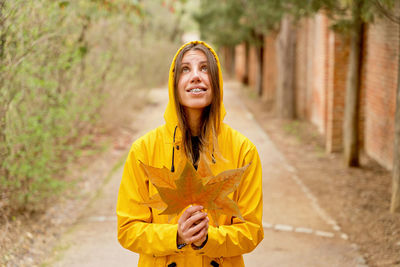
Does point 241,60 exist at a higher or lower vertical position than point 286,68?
lower

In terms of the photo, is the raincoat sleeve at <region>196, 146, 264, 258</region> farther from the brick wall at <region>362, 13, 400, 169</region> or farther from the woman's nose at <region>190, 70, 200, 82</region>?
the brick wall at <region>362, 13, 400, 169</region>

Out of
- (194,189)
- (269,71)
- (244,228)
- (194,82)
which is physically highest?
(194,82)

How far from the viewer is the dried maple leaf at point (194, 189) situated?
2076mm

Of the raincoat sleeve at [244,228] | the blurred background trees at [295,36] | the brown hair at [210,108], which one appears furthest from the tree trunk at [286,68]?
the raincoat sleeve at [244,228]

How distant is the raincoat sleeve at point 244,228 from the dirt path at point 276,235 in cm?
299

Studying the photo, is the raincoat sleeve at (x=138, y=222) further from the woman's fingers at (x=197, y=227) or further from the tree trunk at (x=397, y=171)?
the tree trunk at (x=397, y=171)

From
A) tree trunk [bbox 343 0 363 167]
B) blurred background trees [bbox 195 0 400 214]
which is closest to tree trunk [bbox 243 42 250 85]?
blurred background trees [bbox 195 0 400 214]

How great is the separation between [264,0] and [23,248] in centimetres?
1152

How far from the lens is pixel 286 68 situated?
1542cm

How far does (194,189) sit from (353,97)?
25.0ft

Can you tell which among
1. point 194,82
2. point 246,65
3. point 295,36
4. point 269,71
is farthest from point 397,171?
point 246,65

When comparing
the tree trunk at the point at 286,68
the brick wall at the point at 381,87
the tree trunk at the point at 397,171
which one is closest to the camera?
the tree trunk at the point at 397,171

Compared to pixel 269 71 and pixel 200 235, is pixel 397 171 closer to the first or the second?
pixel 200 235

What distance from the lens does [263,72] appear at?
23.2 metres
